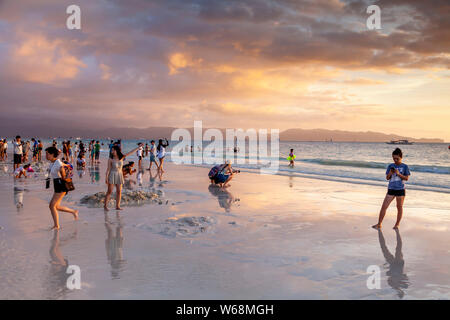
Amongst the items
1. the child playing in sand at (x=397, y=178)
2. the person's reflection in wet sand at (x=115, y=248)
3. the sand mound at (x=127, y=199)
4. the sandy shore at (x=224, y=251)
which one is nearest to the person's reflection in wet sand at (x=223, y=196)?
the sandy shore at (x=224, y=251)

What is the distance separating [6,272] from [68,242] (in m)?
1.60

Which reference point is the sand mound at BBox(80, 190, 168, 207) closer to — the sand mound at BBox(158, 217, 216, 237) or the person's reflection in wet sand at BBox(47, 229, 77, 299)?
the sand mound at BBox(158, 217, 216, 237)

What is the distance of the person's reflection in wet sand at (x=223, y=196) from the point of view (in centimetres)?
1106

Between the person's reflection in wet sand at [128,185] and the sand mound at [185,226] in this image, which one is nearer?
the sand mound at [185,226]

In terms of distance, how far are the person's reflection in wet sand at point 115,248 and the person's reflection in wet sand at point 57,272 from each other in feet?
2.33

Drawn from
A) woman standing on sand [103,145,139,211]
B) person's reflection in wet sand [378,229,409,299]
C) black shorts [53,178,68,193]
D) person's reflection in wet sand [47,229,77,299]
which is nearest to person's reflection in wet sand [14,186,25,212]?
woman standing on sand [103,145,139,211]

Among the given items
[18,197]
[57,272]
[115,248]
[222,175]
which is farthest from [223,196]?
[57,272]

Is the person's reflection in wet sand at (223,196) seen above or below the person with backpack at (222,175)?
below

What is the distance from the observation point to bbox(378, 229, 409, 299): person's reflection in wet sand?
15.8ft

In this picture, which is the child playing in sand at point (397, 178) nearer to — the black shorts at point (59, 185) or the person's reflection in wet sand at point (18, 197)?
the black shorts at point (59, 185)

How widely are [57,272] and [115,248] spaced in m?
1.34

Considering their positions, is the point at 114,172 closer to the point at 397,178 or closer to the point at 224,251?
the point at 224,251

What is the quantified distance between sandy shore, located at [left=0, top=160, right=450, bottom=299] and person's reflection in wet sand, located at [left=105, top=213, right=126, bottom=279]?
2cm

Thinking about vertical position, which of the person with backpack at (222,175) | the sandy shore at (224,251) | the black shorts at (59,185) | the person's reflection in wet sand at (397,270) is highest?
the black shorts at (59,185)
